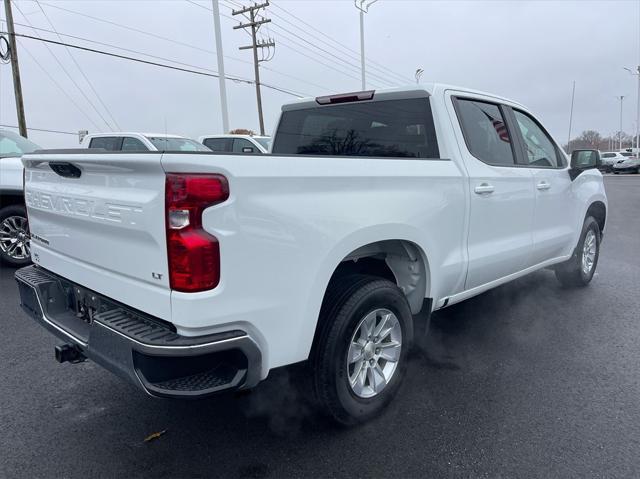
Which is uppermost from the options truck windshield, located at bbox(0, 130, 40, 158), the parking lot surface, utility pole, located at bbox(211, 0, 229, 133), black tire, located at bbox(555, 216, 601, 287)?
utility pole, located at bbox(211, 0, 229, 133)

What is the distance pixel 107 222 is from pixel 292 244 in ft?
2.85

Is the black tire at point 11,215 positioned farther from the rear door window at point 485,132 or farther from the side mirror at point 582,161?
the side mirror at point 582,161

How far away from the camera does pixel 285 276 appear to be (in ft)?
7.42

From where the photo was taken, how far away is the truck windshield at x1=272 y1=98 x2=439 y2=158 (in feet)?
11.5

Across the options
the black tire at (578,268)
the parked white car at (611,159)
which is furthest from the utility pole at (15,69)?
the parked white car at (611,159)

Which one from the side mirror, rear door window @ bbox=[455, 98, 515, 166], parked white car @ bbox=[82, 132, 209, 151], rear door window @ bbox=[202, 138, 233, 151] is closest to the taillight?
rear door window @ bbox=[455, 98, 515, 166]

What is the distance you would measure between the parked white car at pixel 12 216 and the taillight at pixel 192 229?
5.18 meters

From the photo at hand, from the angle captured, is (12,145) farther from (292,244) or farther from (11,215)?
(292,244)

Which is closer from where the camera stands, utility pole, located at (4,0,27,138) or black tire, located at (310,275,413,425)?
black tire, located at (310,275,413,425)

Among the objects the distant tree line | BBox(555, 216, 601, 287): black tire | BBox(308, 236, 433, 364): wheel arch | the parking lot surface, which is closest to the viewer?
the parking lot surface

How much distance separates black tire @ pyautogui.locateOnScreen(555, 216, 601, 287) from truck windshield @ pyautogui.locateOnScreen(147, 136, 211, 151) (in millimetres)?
8016

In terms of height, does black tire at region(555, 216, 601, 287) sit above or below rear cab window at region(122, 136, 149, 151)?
below

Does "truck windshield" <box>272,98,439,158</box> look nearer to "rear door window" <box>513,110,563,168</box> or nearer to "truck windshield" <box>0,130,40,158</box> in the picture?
"rear door window" <box>513,110,563,168</box>

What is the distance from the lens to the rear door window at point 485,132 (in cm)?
361
